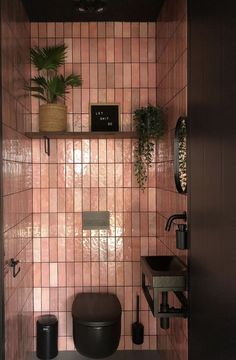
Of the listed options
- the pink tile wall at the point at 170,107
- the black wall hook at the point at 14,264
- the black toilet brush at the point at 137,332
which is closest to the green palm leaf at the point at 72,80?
the pink tile wall at the point at 170,107

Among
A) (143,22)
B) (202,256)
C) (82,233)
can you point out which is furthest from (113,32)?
(202,256)

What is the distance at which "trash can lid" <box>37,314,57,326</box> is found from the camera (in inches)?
89.5

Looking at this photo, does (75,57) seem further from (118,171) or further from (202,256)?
(202,256)

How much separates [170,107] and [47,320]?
1748 mm

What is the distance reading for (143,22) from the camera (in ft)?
7.92

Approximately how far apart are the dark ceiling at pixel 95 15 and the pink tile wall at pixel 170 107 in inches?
4.1

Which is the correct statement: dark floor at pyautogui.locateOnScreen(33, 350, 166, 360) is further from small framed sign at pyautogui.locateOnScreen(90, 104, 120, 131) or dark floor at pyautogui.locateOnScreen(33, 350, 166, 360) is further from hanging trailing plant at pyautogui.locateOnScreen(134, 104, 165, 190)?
small framed sign at pyautogui.locateOnScreen(90, 104, 120, 131)

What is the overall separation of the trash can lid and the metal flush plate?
0.70 meters

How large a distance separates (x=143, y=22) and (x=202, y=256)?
74.4 inches

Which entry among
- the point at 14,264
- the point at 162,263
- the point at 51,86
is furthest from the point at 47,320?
the point at 51,86

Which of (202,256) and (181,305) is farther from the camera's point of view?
(181,305)

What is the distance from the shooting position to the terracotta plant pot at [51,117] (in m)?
2.20

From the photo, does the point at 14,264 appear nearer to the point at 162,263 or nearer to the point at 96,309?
the point at 96,309

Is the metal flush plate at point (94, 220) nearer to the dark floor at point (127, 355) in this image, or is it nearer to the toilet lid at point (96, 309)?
the toilet lid at point (96, 309)
